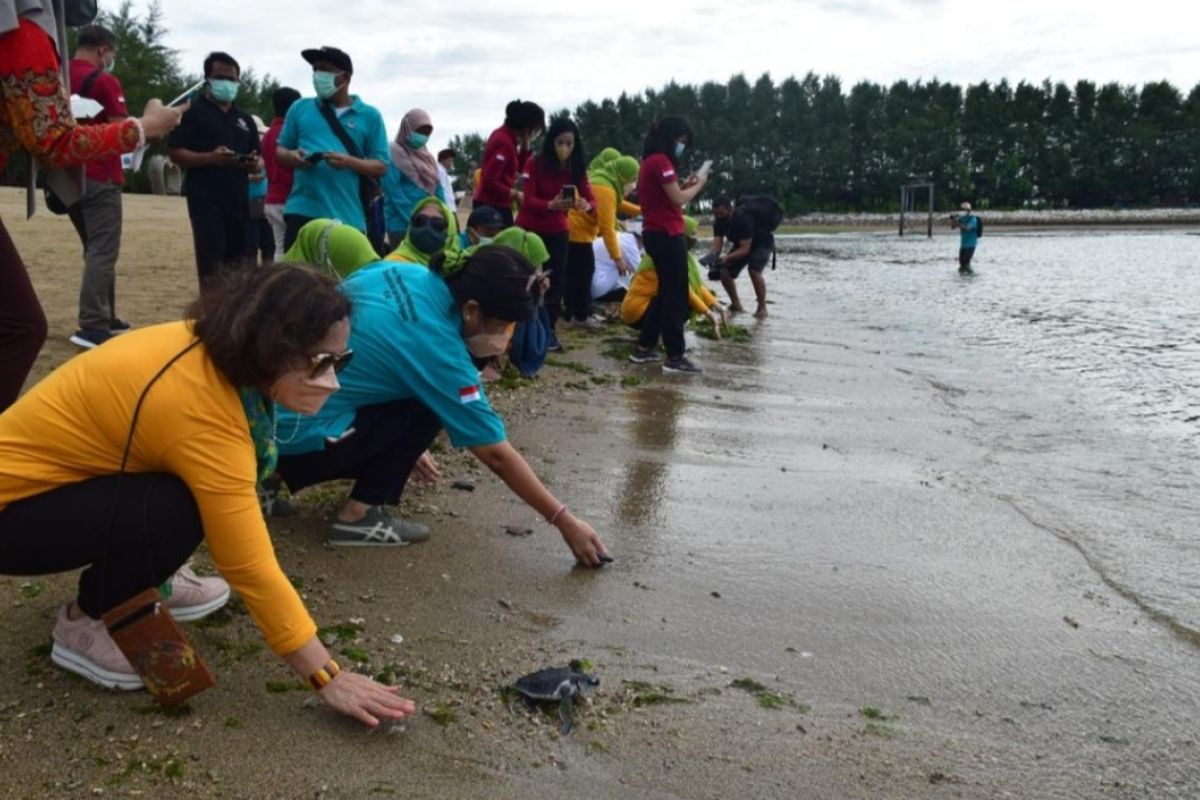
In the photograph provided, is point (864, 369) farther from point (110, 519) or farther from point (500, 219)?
point (110, 519)

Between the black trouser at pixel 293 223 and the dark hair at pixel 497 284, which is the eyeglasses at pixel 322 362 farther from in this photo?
the black trouser at pixel 293 223

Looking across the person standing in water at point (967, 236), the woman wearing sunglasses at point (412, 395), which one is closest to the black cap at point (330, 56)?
the woman wearing sunglasses at point (412, 395)

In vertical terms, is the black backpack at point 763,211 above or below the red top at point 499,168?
below

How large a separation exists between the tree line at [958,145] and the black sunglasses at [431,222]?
77.0 metres

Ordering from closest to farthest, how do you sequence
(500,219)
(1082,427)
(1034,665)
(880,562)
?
(1034,665) → (880,562) → (1082,427) → (500,219)

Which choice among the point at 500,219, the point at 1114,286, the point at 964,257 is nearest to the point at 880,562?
the point at 500,219

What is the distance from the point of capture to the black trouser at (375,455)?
3555 millimetres

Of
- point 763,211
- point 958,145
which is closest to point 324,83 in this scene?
point 763,211

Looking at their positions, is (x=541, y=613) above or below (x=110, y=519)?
below

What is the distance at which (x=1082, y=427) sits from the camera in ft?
23.6

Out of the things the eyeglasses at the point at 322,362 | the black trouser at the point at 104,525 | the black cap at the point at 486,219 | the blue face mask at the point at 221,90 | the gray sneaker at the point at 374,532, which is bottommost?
the gray sneaker at the point at 374,532

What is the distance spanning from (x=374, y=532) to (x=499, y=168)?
530cm

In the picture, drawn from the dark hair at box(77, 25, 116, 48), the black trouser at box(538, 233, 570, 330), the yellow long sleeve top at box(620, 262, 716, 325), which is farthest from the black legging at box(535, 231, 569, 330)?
the dark hair at box(77, 25, 116, 48)

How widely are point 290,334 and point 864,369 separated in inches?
295
